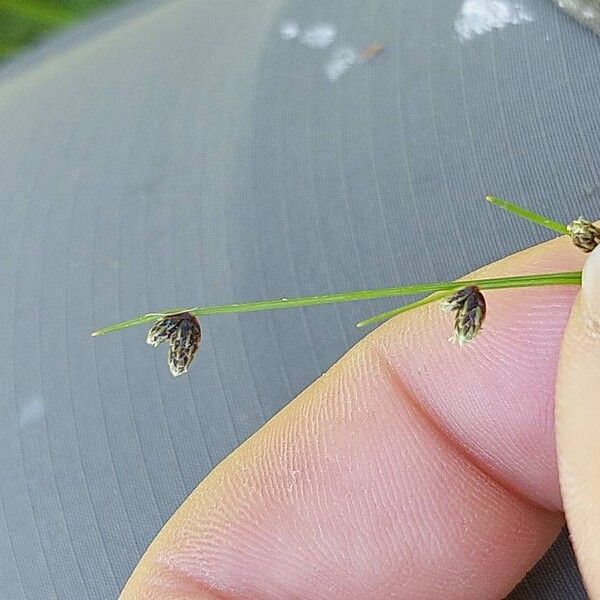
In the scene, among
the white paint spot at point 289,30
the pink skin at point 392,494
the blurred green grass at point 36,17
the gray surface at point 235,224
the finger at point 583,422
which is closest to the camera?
the finger at point 583,422

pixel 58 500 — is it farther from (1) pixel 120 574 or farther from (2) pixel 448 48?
(2) pixel 448 48

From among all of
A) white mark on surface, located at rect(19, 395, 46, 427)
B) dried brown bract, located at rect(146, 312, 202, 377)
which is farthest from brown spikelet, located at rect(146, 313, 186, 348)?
white mark on surface, located at rect(19, 395, 46, 427)

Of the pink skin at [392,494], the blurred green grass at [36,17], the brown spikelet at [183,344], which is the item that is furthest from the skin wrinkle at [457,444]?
the blurred green grass at [36,17]

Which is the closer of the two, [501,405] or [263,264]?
[501,405]

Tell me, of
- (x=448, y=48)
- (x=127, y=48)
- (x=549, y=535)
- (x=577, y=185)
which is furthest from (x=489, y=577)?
(x=127, y=48)

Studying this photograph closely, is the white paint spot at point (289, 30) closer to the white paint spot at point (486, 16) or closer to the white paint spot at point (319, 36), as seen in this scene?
the white paint spot at point (319, 36)

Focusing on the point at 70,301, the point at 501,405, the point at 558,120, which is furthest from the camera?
the point at 70,301
